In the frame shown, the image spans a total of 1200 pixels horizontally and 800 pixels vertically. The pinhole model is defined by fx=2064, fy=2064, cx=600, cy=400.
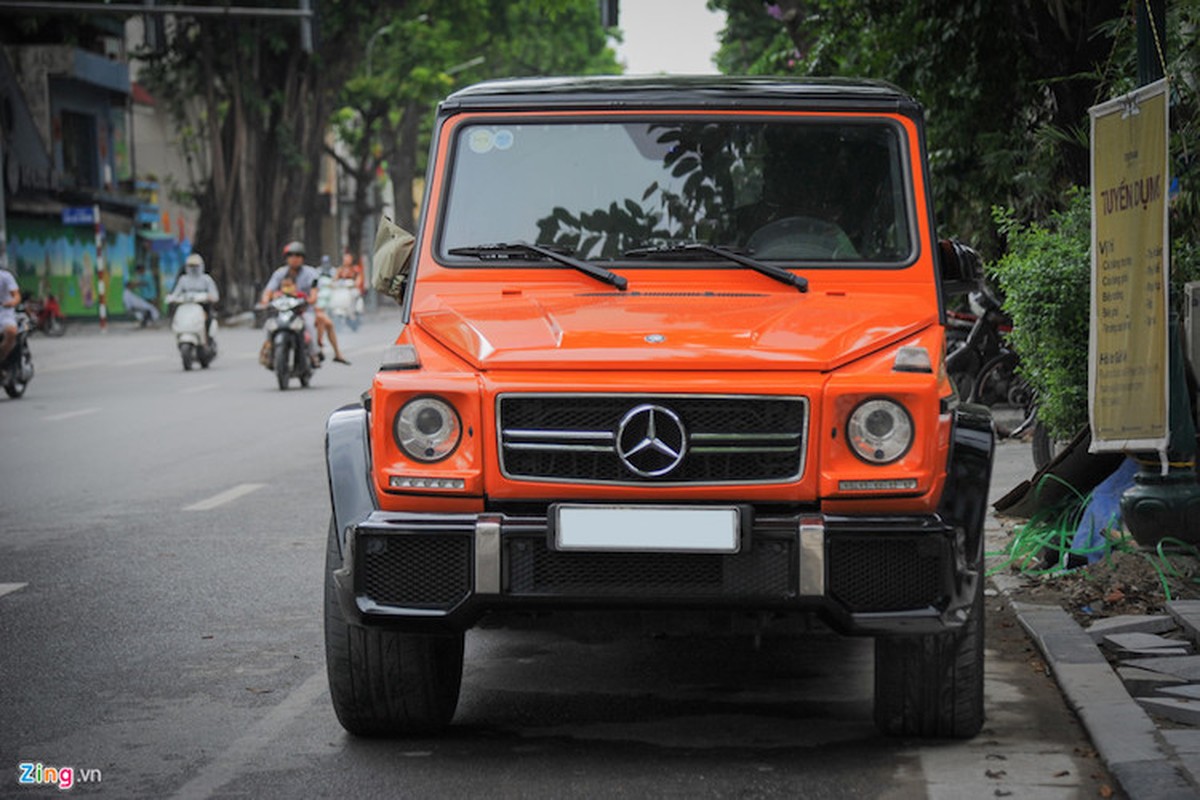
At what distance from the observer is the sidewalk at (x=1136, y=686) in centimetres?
539

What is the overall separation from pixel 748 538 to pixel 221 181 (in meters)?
45.6

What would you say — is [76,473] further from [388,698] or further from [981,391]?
[388,698]

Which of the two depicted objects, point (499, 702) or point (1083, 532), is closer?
point (499, 702)

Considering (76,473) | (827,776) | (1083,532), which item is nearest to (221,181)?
(76,473)

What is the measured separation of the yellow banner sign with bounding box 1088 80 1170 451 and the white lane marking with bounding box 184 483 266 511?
19.0ft

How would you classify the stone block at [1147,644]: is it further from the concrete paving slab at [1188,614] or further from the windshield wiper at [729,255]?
the windshield wiper at [729,255]

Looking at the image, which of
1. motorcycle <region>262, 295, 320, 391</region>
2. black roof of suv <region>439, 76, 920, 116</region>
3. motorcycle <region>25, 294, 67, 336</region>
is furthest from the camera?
motorcycle <region>25, 294, 67, 336</region>

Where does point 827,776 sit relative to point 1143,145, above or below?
below

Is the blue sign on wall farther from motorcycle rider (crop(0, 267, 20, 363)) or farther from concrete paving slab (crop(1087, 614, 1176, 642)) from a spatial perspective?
concrete paving slab (crop(1087, 614, 1176, 642))

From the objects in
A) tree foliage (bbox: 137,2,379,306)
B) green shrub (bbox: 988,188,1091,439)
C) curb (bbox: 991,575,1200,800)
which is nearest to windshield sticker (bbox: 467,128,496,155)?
curb (bbox: 991,575,1200,800)

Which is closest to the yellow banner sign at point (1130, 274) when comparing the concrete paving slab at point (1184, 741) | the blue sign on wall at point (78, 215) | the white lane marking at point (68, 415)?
the concrete paving slab at point (1184, 741)

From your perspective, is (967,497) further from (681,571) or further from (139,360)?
(139,360)

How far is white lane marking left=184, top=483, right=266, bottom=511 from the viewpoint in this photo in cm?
1238

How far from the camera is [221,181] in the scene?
4962 cm
